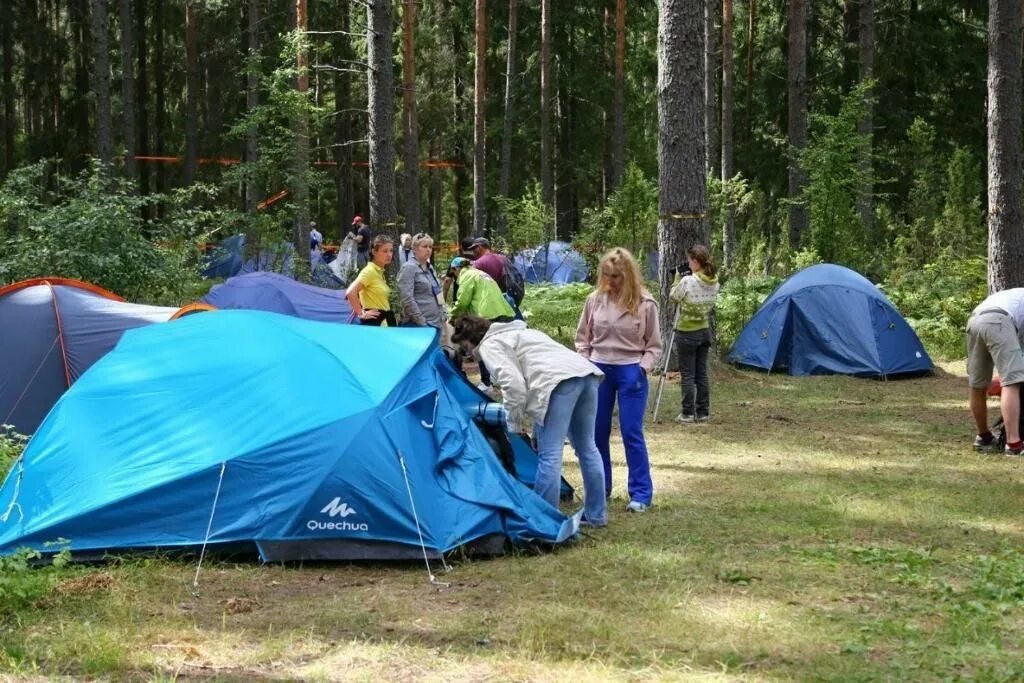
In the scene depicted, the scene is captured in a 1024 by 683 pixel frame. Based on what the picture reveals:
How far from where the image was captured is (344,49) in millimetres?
33906

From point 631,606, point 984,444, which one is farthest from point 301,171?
point 631,606

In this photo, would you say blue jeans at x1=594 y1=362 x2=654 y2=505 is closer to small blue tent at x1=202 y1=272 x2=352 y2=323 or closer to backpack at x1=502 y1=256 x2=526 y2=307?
backpack at x1=502 y1=256 x2=526 y2=307

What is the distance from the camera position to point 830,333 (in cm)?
1447

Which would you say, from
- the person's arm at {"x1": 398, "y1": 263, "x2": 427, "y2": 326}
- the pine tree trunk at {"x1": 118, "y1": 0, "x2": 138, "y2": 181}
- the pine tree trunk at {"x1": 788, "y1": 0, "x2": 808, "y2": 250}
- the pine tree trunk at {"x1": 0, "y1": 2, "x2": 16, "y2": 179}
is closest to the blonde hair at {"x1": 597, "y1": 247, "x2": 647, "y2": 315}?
the person's arm at {"x1": 398, "y1": 263, "x2": 427, "y2": 326}

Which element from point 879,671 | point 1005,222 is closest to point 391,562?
point 879,671

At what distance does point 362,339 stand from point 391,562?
154 cm

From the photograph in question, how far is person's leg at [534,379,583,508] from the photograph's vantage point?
6.87 meters

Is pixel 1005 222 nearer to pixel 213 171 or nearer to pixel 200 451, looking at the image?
pixel 200 451

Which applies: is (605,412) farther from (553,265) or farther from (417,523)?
(553,265)

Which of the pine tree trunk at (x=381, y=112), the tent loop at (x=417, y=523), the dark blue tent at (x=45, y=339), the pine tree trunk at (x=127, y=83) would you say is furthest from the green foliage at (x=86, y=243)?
the pine tree trunk at (x=127, y=83)

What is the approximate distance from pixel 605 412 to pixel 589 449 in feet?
2.24

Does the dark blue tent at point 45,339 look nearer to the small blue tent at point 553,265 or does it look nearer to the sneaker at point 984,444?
the sneaker at point 984,444

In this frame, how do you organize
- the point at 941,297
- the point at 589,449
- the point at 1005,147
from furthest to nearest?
the point at 941,297, the point at 1005,147, the point at 589,449

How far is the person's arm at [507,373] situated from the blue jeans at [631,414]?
31.4 inches
